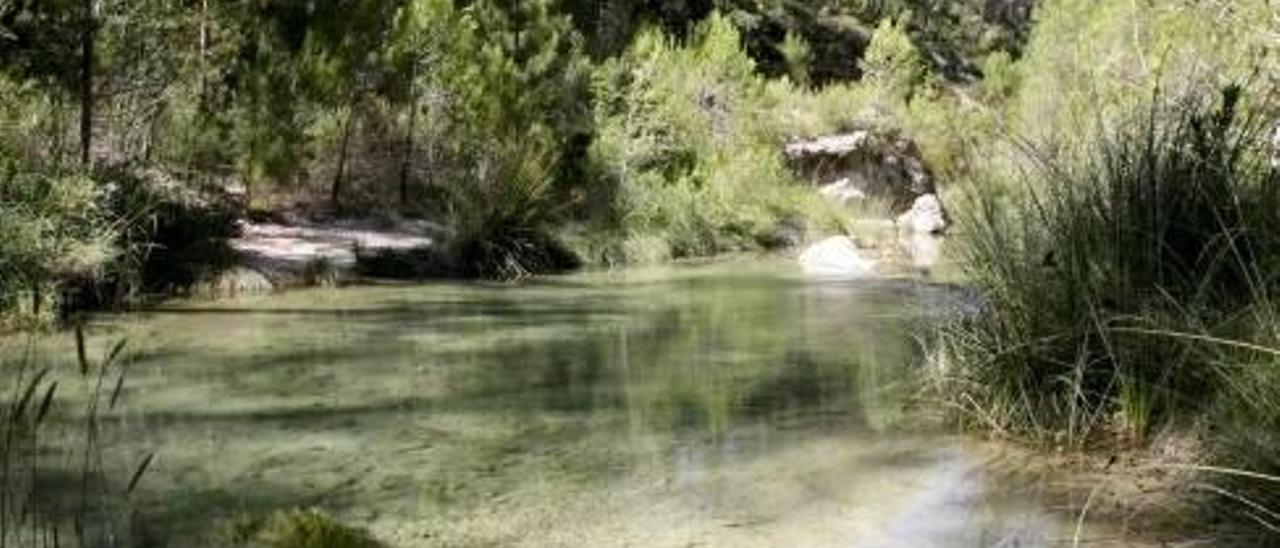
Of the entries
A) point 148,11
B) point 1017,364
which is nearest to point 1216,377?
point 1017,364

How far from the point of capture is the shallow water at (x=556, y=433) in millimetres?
4320

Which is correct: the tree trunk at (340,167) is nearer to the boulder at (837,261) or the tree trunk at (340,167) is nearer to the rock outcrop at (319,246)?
the rock outcrop at (319,246)

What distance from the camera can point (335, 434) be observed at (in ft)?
18.8

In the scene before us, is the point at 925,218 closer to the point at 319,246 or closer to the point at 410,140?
the point at 410,140

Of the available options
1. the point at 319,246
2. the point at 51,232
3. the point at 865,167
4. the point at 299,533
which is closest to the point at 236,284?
the point at 319,246

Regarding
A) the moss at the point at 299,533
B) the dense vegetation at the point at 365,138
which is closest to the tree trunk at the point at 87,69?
the dense vegetation at the point at 365,138

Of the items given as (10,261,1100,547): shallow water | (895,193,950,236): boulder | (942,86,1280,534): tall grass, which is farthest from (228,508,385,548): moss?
(895,193,950,236): boulder

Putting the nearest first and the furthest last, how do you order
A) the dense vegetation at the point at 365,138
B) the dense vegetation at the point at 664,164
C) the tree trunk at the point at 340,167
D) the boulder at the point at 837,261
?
1. the dense vegetation at the point at 664,164
2. the dense vegetation at the point at 365,138
3. the boulder at the point at 837,261
4. the tree trunk at the point at 340,167

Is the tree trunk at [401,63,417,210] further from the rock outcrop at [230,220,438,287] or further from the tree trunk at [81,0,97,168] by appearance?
the tree trunk at [81,0,97,168]

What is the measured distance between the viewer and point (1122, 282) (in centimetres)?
→ 510

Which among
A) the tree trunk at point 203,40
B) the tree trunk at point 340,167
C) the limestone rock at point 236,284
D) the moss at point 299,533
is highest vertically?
the tree trunk at point 203,40

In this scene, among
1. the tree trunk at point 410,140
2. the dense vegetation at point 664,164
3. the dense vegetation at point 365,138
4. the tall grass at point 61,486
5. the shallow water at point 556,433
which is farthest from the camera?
the tree trunk at point 410,140

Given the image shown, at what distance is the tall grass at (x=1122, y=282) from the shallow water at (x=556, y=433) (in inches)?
15.2

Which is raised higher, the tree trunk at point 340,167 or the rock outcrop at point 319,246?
the tree trunk at point 340,167
